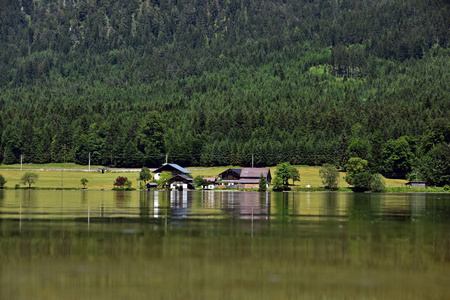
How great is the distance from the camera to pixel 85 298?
2170 cm

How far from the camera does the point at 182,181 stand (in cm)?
17200

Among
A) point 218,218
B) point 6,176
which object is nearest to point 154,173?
point 6,176

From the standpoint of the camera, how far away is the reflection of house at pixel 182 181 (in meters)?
170

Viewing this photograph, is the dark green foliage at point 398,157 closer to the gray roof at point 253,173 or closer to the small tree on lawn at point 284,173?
the gray roof at point 253,173

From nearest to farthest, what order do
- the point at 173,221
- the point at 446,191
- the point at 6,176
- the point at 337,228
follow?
the point at 337,228
the point at 173,221
the point at 446,191
the point at 6,176

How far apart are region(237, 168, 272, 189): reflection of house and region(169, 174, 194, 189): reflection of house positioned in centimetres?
1478

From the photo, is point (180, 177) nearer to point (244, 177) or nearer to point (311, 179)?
point (244, 177)

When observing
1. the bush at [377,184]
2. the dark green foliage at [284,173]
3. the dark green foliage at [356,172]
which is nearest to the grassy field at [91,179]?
the dark green foliage at [284,173]

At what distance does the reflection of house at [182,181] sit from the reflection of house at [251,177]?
48.5ft

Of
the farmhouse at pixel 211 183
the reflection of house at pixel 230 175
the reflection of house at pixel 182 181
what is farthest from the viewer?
A: the reflection of house at pixel 230 175

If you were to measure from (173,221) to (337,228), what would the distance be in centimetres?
1352

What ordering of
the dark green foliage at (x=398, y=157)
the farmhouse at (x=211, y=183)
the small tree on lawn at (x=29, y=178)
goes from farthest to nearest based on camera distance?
the dark green foliage at (x=398, y=157) < the farmhouse at (x=211, y=183) < the small tree on lawn at (x=29, y=178)

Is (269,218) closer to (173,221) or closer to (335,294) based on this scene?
(173,221)

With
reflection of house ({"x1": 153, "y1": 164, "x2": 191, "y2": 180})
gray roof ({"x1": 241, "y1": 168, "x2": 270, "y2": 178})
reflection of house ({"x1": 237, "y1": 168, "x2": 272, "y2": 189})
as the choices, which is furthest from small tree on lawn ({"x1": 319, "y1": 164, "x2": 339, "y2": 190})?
reflection of house ({"x1": 153, "y1": 164, "x2": 191, "y2": 180})
